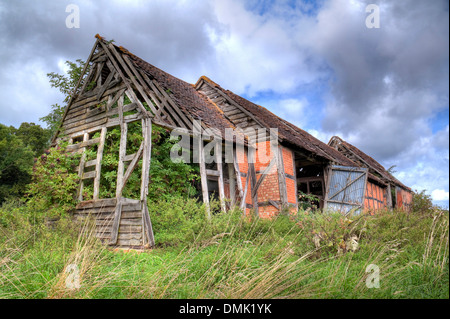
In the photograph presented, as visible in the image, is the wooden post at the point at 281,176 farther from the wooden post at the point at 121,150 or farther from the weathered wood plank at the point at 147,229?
the wooden post at the point at 121,150

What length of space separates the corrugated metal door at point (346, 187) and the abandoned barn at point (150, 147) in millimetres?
38

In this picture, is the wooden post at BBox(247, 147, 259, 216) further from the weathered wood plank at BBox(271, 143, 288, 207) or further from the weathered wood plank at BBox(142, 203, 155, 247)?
the weathered wood plank at BBox(142, 203, 155, 247)

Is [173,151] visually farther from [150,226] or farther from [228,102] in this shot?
[228,102]

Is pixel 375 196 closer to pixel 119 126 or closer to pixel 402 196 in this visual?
pixel 402 196

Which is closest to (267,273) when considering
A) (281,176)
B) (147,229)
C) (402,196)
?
(147,229)

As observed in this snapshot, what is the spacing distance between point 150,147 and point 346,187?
→ 27.8ft

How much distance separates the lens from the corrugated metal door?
508 inches

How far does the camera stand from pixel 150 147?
8.02m

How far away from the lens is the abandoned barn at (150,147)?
8016 mm

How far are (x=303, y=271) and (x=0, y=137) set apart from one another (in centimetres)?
2099

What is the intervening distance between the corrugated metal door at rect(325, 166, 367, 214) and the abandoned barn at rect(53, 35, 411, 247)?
0.04 meters

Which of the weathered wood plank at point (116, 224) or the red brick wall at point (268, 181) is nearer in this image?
the weathered wood plank at point (116, 224)

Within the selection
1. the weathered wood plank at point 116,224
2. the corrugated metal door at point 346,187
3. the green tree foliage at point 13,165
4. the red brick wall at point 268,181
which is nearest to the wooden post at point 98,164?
the weathered wood plank at point 116,224
